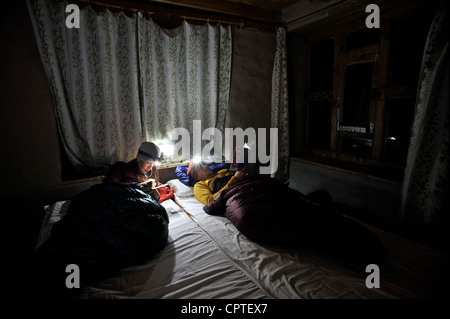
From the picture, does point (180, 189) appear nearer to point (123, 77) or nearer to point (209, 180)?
point (209, 180)

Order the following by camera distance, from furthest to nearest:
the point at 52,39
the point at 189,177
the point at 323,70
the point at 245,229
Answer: the point at 323,70 < the point at 189,177 < the point at 52,39 < the point at 245,229

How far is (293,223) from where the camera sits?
1542mm

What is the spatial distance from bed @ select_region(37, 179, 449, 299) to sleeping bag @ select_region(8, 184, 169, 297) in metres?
0.08

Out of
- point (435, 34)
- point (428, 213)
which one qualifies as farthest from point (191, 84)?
point (428, 213)

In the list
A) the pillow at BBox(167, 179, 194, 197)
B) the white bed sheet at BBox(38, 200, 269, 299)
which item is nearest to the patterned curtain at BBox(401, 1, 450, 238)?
the white bed sheet at BBox(38, 200, 269, 299)

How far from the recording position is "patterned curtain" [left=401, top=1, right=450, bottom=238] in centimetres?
173

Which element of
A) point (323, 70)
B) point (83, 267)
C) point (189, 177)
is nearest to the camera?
point (83, 267)

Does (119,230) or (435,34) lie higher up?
(435,34)

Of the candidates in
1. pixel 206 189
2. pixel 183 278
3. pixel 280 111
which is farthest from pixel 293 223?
pixel 280 111

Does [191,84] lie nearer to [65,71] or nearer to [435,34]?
[65,71]

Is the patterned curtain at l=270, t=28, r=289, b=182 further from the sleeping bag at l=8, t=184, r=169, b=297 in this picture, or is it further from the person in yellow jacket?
the sleeping bag at l=8, t=184, r=169, b=297

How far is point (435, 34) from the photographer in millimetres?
1763

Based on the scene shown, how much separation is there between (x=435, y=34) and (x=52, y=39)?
2972 millimetres

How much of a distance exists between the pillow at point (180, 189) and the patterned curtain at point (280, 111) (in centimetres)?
133
